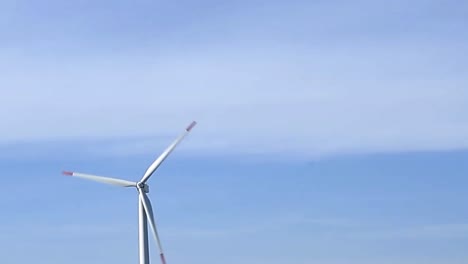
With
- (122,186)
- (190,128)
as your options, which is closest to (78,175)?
(122,186)

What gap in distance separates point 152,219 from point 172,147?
7511 millimetres

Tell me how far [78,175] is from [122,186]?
6.55 m

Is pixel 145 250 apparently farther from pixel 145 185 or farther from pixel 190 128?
pixel 190 128

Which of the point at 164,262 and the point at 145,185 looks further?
the point at 145,185

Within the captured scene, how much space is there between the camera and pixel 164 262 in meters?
90.7

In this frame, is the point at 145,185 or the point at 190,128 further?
the point at 145,185

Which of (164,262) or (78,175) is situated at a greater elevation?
(78,175)

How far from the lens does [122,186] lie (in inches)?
3935

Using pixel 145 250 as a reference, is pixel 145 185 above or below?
above

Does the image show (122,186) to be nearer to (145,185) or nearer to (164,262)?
(145,185)

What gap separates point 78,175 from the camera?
311ft

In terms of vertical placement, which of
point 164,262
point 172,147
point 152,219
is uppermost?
point 172,147

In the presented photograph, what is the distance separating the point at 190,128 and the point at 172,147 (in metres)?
7.49

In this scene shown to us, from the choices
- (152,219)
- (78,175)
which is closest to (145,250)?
(152,219)
